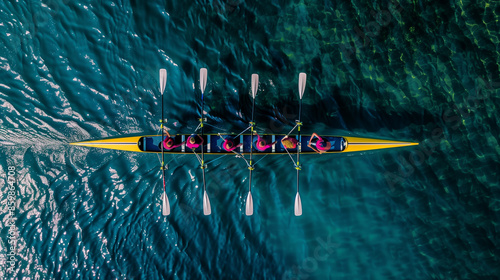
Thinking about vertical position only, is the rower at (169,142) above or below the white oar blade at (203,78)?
below

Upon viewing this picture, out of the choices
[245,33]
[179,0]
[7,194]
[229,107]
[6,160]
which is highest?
[179,0]

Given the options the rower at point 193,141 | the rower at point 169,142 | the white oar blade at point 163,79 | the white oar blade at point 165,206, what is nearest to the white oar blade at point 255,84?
the rower at point 193,141

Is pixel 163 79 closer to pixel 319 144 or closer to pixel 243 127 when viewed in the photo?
pixel 243 127

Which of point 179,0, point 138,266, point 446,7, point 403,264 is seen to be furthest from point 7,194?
point 446,7

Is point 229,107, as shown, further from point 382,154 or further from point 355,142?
point 382,154

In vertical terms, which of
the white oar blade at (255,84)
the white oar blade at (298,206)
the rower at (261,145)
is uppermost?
the white oar blade at (255,84)

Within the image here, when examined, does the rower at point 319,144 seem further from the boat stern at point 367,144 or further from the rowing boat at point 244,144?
the boat stern at point 367,144
